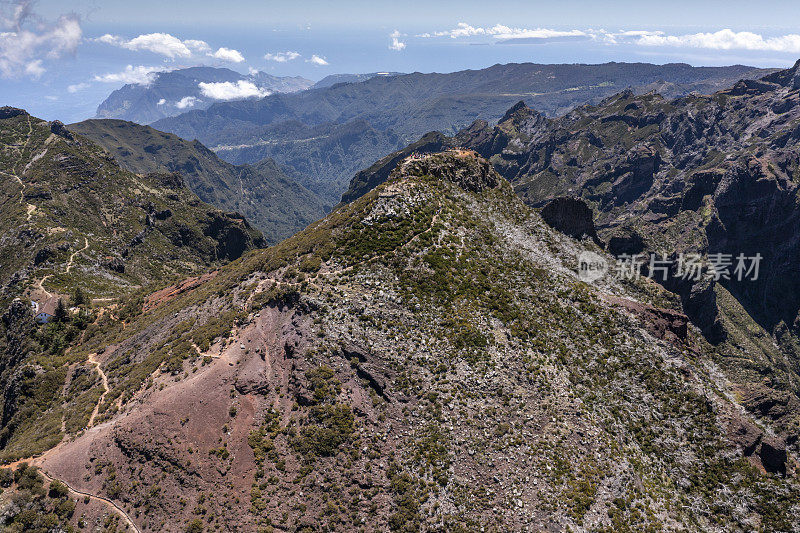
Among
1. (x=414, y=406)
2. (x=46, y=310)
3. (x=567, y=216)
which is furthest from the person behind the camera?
(x=567, y=216)

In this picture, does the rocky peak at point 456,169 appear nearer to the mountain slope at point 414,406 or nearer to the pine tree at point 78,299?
the mountain slope at point 414,406

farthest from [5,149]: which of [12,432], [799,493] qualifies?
[799,493]

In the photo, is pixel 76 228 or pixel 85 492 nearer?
pixel 85 492

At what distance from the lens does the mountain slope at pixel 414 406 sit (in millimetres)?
38688

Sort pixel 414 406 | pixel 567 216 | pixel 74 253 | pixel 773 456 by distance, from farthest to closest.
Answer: pixel 74 253 → pixel 567 216 → pixel 773 456 → pixel 414 406

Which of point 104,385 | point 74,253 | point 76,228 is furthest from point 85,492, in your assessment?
point 76,228

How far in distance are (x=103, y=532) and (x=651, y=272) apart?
17229 centimetres

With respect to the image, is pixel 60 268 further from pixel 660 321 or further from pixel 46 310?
pixel 660 321

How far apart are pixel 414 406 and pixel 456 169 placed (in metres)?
57.3

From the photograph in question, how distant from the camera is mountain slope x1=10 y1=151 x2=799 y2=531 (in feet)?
127

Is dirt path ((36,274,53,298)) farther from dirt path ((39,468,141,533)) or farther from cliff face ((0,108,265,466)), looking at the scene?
dirt path ((39,468,141,533))

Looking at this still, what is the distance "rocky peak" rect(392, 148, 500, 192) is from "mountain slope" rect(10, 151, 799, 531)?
13677mm

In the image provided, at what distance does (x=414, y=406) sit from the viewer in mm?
45656

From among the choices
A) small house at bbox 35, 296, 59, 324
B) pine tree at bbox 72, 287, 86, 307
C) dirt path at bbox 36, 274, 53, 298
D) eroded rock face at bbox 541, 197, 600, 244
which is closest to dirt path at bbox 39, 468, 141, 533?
small house at bbox 35, 296, 59, 324
